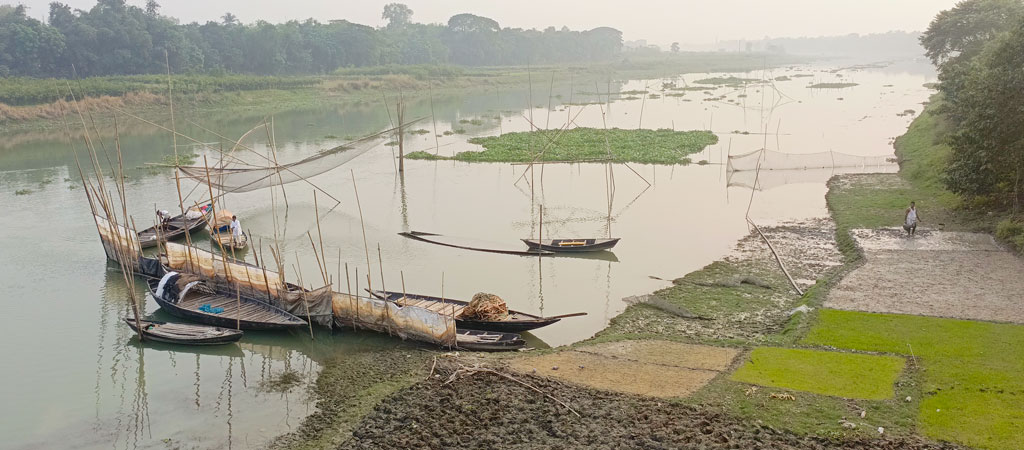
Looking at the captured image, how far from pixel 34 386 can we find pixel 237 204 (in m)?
13.5

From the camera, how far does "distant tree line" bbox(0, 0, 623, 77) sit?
5541 centimetres

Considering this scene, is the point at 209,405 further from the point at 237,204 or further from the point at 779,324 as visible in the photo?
the point at 237,204

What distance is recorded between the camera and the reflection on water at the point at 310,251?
484 inches

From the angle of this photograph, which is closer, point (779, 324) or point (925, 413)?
point (925, 413)

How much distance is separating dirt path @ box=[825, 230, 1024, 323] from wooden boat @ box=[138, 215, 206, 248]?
53.6ft

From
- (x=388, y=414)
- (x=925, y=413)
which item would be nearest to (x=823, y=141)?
(x=925, y=413)

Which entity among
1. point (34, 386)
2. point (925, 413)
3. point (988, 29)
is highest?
point (988, 29)

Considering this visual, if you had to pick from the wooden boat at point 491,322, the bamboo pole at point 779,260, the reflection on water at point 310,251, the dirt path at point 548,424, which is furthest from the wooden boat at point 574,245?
the dirt path at point 548,424

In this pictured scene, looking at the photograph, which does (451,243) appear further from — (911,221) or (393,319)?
(911,221)

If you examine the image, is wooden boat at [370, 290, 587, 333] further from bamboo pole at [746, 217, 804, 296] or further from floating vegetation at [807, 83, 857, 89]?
floating vegetation at [807, 83, 857, 89]

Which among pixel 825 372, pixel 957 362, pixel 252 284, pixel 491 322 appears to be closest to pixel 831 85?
pixel 957 362

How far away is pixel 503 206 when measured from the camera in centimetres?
2558

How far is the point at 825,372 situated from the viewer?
1161 cm

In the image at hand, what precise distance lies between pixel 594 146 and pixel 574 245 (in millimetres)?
16669
